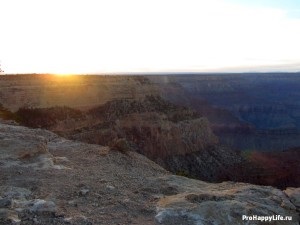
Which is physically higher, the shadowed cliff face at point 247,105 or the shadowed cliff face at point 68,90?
the shadowed cliff face at point 68,90

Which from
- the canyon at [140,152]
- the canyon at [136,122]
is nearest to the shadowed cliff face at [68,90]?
the canyon at [136,122]

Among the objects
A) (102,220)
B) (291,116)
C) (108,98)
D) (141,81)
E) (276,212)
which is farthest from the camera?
(291,116)

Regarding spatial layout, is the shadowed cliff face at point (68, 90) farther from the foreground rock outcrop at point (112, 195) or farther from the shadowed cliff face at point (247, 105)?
the foreground rock outcrop at point (112, 195)

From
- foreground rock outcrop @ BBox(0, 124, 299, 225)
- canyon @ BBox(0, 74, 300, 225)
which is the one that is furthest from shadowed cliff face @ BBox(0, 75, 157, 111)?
foreground rock outcrop @ BBox(0, 124, 299, 225)

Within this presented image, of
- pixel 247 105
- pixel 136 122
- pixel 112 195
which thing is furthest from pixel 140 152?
pixel 247 105

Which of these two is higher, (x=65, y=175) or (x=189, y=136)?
(x=65, y=175)

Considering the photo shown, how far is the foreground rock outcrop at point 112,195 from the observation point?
25.6ft

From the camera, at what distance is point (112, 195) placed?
8875mm

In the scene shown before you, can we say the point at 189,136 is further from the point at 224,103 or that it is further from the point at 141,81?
the point at 224,103

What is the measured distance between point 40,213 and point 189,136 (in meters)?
37.7

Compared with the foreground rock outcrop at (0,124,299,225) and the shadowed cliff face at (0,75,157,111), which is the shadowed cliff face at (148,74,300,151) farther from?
the foreground rock outcrop at (0,124,299,225)

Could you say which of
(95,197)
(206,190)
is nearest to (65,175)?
(95,197)

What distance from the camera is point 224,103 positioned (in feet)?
319

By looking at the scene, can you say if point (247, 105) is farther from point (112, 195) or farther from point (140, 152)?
point (112, 195)
